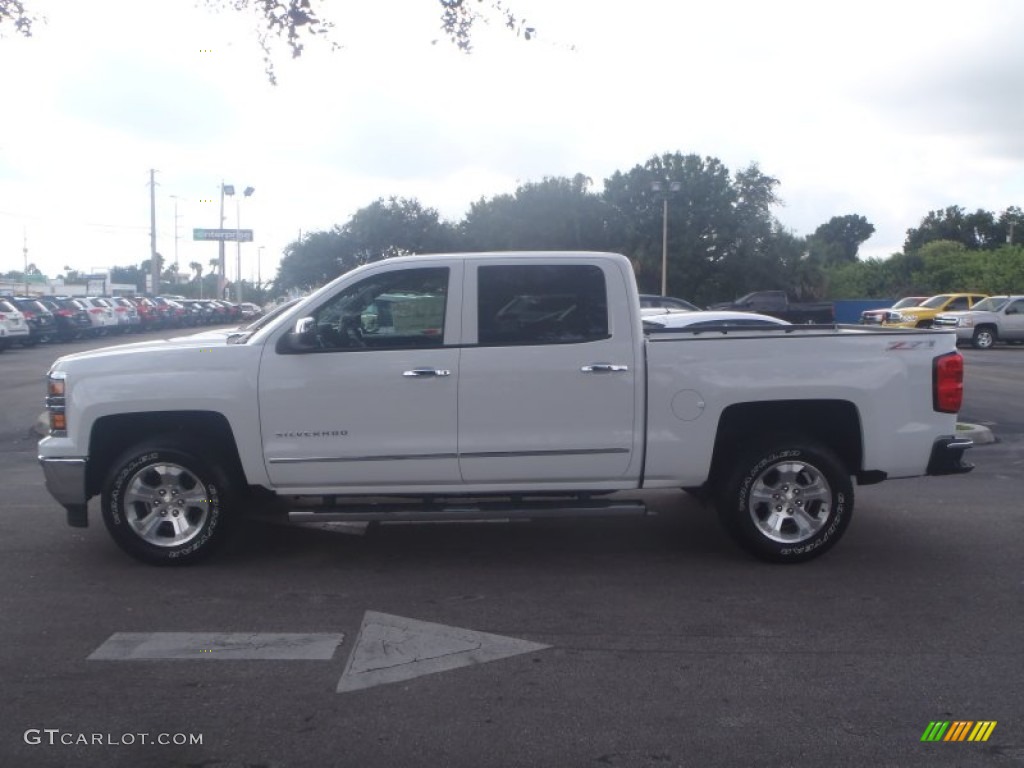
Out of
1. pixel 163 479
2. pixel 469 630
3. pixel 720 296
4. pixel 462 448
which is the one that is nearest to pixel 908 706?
pixel 469 630

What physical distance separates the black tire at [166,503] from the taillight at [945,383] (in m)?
4.56

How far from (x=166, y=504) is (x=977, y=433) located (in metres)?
9.74

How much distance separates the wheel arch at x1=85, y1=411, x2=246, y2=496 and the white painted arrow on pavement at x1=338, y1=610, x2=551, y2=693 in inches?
66.0

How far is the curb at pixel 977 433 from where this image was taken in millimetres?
13035

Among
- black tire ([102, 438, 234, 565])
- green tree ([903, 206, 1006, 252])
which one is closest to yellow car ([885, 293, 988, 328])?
black tire ([102, 438, 234, 565])

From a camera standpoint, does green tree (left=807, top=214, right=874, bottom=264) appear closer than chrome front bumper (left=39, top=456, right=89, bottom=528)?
No

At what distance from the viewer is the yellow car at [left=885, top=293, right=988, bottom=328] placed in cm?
3575

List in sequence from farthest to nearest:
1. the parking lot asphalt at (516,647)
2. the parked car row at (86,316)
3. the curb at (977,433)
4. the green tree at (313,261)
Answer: the green tree at (313,261), the parked car row at (86,316), the curb at (977,433), the parking lot asphalt at (516,647)

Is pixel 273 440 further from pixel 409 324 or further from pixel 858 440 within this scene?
pixel 858 440

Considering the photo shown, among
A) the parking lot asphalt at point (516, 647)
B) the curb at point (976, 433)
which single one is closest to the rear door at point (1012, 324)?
A: the curb at point (976, 433)

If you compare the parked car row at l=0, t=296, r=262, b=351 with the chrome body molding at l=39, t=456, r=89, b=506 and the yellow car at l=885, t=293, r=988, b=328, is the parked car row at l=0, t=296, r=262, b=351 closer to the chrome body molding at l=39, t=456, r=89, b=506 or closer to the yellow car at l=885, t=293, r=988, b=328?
the yellow car at l=885, t=293, r=988, b=328

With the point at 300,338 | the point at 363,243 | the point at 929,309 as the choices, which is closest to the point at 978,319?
the point at 929,309

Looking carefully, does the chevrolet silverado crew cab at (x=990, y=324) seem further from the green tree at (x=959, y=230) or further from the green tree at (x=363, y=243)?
the green tree at (x=959, y=230)

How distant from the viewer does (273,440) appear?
7.02 meters
